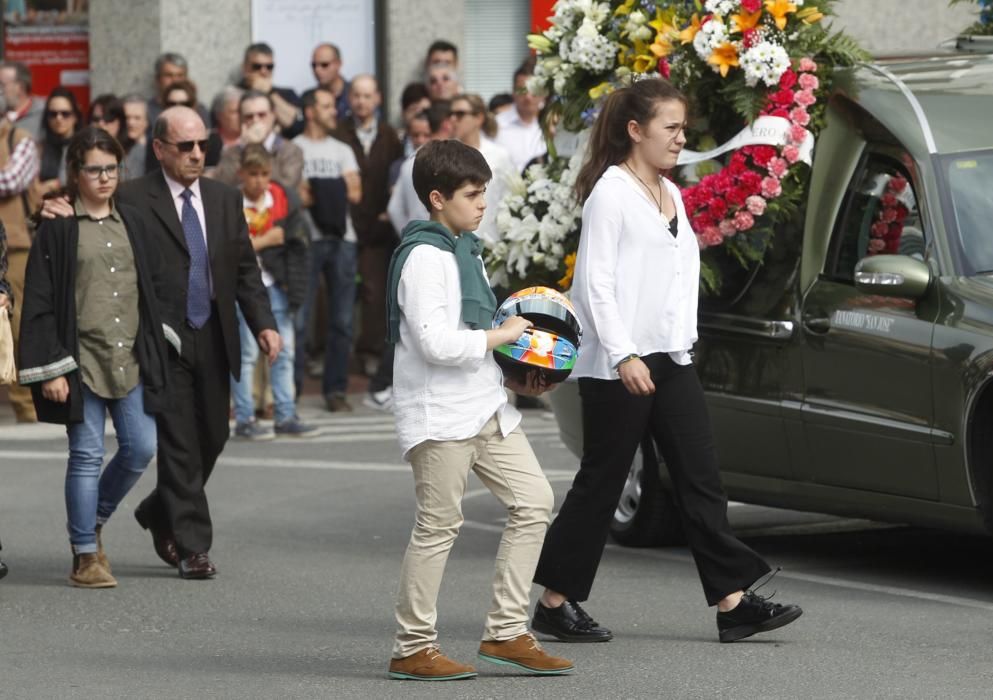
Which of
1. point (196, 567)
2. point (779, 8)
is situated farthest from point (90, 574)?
point (779, 8)

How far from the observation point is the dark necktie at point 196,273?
878 cm

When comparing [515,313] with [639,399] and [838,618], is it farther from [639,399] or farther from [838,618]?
[838,618]

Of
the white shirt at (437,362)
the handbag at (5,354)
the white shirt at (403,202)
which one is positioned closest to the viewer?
the white shirt at (437,362)

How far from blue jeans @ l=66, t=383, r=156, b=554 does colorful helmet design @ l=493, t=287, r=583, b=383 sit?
2.31 meters

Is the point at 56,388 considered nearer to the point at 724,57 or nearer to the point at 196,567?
the point at 196,567

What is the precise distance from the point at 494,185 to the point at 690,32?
141 inches

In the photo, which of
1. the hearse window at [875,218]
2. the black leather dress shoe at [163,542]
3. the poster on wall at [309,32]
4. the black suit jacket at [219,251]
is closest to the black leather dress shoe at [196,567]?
the black leather dress shoe at [163,542]

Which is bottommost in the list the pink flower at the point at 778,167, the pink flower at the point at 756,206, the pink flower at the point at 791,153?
the pink flower at the point at 756,206

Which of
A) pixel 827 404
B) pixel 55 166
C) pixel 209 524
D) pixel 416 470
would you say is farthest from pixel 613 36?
pixel 55 166

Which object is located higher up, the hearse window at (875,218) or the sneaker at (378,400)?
the hearse window at (875,218)

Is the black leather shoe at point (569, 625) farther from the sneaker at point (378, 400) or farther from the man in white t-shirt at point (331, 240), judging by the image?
the sneaker at point (378, 400)

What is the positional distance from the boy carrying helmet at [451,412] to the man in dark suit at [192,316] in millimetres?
2241

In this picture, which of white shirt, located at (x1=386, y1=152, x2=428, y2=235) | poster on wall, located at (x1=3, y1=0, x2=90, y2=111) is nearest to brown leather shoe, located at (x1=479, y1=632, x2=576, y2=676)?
white shirt, located at (x1=386, y1=152, x2=428, y2=235)

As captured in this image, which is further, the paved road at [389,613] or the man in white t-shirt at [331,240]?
the man in white t-shirt at [331,240]
